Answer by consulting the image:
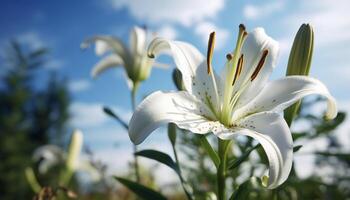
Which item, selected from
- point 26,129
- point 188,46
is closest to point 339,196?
point 188,46

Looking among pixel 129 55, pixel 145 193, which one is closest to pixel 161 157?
pixel 145 193

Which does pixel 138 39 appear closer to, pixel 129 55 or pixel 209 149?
pixel 129 55

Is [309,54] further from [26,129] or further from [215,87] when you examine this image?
[26,129]

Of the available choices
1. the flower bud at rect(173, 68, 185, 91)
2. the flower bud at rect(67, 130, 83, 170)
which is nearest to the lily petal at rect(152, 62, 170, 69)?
the flower bud at rect(67, 130, 83, 170)

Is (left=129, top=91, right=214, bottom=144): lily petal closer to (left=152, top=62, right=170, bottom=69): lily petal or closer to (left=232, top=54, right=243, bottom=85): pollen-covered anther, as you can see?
(left=232, top=54, right=243, bottom=85): pollen-covered anther

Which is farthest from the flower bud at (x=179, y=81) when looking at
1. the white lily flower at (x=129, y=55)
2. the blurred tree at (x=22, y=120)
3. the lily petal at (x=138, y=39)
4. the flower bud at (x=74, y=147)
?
the blurred tree at (x=22, y=120)

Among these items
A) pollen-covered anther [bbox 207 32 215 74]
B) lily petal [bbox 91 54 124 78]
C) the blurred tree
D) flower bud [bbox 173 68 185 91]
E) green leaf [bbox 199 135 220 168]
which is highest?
pollen-covered anther [bbox 207 32 215 74]
